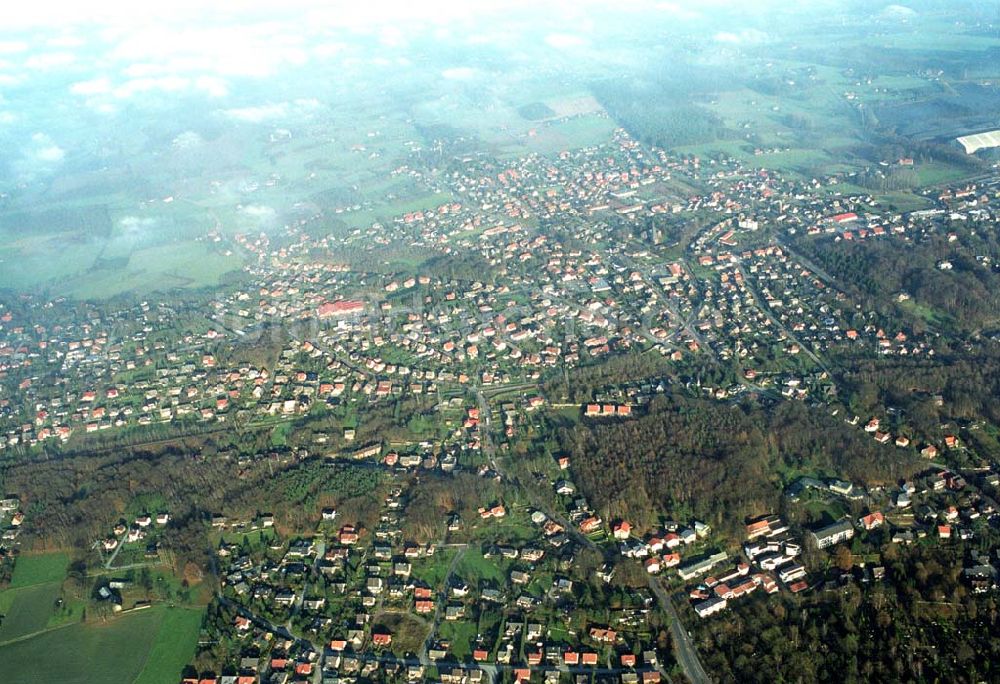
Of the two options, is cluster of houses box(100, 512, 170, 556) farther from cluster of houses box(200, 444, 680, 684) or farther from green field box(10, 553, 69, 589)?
cluster of houses box(200, 444, 680, 684)

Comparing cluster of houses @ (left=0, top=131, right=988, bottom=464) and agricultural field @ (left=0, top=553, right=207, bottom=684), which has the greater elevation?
agricultural field @ (left=0, top=553, right=207, bottom=684)

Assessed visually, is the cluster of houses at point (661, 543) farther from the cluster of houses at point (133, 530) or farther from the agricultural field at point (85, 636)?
the cluster of houses at point (133, 530)

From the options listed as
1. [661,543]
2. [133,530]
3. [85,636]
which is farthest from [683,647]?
[133,530]

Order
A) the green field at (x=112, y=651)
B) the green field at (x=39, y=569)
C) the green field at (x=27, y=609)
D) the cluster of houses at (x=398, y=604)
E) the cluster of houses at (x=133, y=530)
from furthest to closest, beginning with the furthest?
the cluster of houses at (x=133, y=530) → the green field at (x=39, y=569) → the green field at (x=27, y=609) → the green field at (x=112, y=651) → the cluster of houses at (x=398, y=604)

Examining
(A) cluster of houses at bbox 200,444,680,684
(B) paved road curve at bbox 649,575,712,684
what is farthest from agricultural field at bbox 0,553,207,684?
(B) paved road curve at bbox 649,575,712,684

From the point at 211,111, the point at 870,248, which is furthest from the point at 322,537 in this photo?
the point at 211,111

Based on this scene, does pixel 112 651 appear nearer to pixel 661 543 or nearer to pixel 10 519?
pixel 10 519

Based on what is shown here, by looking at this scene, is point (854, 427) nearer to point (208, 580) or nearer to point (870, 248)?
point (870, 248)

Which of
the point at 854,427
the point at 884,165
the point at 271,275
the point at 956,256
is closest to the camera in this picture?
the point at 854,427

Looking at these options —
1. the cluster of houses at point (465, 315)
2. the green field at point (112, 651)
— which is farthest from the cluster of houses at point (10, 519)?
the green field at point (112, 651)
